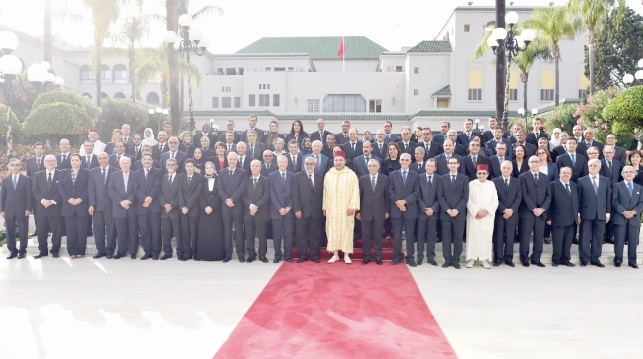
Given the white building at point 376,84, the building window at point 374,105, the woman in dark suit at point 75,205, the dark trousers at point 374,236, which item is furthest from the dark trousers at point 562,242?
the building window at point 374,105

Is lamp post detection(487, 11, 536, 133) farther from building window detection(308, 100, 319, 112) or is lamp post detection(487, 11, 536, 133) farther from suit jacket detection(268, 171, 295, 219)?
building window detection(308, 100, 319, 112)

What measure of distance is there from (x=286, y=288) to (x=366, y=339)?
2252mm

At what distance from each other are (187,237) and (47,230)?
9.21ft

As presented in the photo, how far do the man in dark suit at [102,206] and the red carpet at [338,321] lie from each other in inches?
143

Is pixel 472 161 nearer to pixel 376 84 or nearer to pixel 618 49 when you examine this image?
pixel 376 84

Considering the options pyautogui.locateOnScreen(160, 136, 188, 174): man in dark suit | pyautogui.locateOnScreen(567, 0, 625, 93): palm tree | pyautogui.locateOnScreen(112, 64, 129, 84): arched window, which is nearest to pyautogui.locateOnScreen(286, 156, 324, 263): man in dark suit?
pyautogui.locateOnScreen(160, 136, 188, 174): man in dark suit

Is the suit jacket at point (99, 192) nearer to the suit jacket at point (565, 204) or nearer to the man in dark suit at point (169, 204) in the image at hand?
the man in dark suit at point (169, 204)

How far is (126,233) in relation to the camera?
9445 mm

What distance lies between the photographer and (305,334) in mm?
5344

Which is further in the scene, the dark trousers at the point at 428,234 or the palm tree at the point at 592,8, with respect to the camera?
the palm tree at the point at 592,8

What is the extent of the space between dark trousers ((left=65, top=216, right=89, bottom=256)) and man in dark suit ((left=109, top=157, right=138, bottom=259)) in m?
0.64

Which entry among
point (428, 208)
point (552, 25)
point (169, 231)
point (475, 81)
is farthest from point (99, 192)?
point (475, 81)

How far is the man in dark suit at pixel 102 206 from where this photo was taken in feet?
30.5

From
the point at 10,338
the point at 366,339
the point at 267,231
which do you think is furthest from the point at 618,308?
the point at 10,338
